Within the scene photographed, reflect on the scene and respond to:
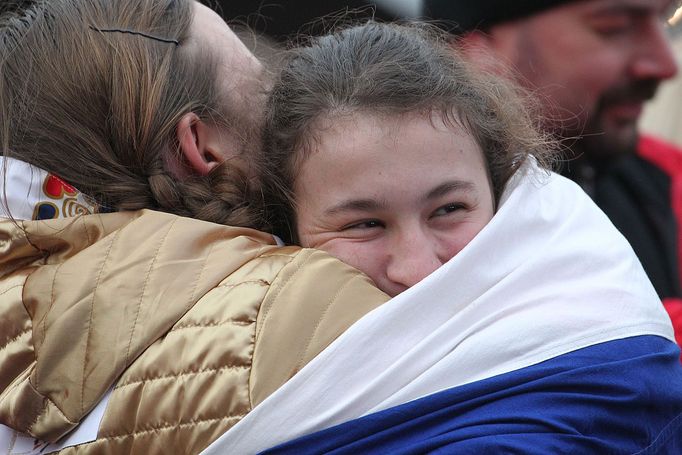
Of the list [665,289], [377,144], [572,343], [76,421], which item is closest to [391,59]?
[377,144]

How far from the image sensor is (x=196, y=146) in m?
1.67

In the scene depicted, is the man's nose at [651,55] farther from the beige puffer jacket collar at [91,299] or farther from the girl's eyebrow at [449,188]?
the beige puffer jacket collar at [91,299]

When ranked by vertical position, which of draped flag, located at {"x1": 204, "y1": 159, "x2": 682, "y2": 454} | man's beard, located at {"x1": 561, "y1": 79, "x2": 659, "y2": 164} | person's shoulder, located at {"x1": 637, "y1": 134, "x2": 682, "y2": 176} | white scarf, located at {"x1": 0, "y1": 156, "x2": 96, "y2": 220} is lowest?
person's shoulder, located at {"x1": 637, "y1": 134, "x2": 682, "y2": 176}

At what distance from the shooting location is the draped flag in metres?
1.22

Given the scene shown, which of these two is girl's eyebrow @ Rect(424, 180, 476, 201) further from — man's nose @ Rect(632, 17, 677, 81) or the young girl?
man's nose @ Rect(632, 17, 677, 81)

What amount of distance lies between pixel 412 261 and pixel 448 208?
0.13 meters

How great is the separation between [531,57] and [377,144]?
186 centimetres

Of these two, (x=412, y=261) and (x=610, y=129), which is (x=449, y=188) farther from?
(x=610, y=129)

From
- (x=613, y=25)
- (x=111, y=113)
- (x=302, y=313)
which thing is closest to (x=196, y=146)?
(x=111, y=113)

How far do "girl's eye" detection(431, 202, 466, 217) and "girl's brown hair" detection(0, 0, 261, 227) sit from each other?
12.3 inches

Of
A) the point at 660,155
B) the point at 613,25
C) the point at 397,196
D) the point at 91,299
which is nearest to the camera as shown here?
the point at 91,299

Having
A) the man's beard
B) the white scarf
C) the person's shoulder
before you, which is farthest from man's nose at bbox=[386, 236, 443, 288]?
the person's shoulder

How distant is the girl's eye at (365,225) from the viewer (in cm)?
154

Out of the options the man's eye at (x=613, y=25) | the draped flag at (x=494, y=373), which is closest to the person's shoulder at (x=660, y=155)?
the man's eye at (x=613, y=25)
